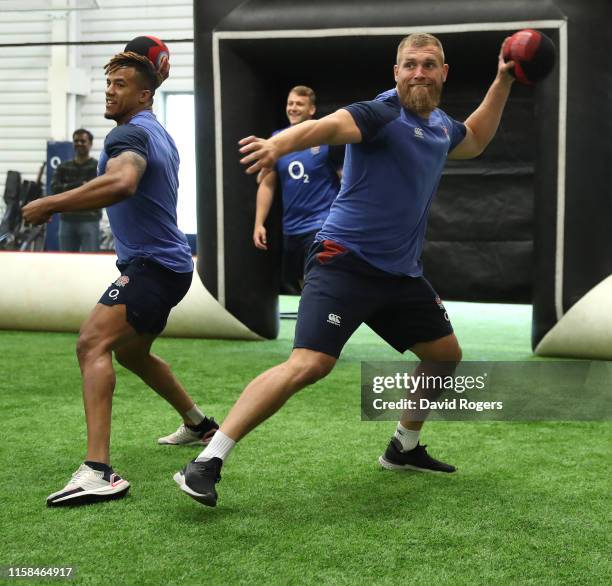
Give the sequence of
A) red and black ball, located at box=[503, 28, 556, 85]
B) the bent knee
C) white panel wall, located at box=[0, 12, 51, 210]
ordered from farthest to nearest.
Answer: white panel wall, located at box=[0, 12, 51, 210], red and black ball, located at box=[503, 28, 556, 85], the bent knee

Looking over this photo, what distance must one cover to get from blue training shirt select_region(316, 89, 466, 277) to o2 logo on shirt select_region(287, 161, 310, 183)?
9.86 ft

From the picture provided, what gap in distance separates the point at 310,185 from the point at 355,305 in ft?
10.6

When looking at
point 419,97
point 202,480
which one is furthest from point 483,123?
point 202,480

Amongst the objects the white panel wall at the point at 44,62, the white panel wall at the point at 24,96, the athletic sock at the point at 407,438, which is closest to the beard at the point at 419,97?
the athletic sock at the point at 407,438

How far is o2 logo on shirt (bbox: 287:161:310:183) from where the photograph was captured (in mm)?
6531

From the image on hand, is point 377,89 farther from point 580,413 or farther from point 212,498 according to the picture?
point 212,498

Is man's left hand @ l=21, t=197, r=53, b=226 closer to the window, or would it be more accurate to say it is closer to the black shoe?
the black shoe

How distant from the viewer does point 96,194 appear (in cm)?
319

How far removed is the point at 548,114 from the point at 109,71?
3.38 m

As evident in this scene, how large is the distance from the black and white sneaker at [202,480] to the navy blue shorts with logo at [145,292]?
69 cm

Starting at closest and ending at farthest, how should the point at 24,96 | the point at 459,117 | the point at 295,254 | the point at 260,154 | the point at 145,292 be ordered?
the point at 260,154, the point at 145,292, the point at 295,254, the point at 459,117, the point at 24,96

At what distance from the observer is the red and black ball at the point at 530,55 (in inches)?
138

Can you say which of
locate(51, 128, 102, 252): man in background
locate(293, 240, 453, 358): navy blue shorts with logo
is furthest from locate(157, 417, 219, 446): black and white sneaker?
locate(51, 128, 102, 252): man in background

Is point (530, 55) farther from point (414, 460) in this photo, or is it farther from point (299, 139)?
point (414, 460)
